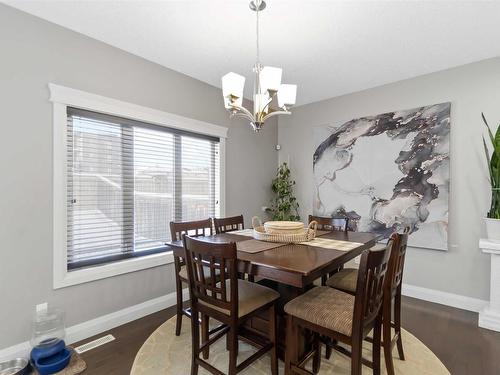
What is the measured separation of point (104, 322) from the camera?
2.41 meters

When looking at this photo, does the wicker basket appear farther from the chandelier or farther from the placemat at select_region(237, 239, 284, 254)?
the chandelier

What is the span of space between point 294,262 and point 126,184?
1.98 meters

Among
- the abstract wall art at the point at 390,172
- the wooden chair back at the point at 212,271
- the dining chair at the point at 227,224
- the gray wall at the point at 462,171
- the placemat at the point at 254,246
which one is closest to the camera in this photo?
the wooden chair back at the point at 212,271

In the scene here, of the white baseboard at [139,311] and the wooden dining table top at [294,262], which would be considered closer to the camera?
the wooden dining table top at [294,262]

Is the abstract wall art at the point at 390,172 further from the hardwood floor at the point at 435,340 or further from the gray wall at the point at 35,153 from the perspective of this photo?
the gray wall at the point at 35,153

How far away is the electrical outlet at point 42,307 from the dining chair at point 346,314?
6.42 ft

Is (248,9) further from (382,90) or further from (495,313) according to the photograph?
(495,313)

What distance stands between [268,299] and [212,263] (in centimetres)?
52

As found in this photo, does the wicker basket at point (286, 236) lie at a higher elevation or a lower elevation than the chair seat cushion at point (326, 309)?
higher

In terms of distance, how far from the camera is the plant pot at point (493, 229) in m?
2.53

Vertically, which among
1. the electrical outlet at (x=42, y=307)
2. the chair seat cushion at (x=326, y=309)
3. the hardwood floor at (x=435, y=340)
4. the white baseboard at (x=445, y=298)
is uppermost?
the chair seat cushion at (x=326, y=309)

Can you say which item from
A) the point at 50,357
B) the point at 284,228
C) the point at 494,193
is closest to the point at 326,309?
the point at 284,228

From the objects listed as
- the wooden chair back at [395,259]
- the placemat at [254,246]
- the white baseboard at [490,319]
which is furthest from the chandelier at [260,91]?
the white baseboard at [490,319]

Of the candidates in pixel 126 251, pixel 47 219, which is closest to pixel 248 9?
pixel 47 219
